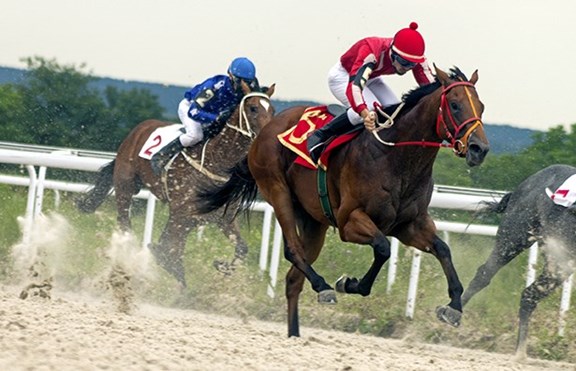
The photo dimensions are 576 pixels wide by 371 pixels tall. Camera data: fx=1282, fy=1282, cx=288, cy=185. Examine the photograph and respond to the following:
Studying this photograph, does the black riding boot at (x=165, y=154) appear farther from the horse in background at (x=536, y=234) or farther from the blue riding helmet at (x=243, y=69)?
the horse in background at (x=536, y=234)

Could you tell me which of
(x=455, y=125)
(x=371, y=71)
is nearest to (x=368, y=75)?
(x=371, y=71)

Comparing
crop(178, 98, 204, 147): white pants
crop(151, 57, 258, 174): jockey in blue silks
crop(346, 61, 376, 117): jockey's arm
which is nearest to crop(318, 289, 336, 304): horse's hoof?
crop(346, 61, 376, 117): jockey's arm

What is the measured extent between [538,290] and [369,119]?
203 centimetres

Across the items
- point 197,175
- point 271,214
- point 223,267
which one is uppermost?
point 197,175

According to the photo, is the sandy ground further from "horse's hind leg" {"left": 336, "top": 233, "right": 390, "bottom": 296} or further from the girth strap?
the girth strap

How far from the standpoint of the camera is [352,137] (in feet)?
20.7

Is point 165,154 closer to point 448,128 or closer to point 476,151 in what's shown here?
point 448,128

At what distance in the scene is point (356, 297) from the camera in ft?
26.7

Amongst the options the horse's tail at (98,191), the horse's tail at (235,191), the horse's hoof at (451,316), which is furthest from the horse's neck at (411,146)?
the horse's tail at (98,191)

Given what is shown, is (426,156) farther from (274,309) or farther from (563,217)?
(274,309)

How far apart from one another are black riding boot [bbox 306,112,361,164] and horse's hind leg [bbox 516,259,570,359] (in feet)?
5.77

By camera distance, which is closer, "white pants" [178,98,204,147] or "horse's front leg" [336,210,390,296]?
"horse's front leg" [336,210,390,296]

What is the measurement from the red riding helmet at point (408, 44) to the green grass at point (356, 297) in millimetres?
2216

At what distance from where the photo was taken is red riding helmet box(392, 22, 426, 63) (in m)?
5.97
